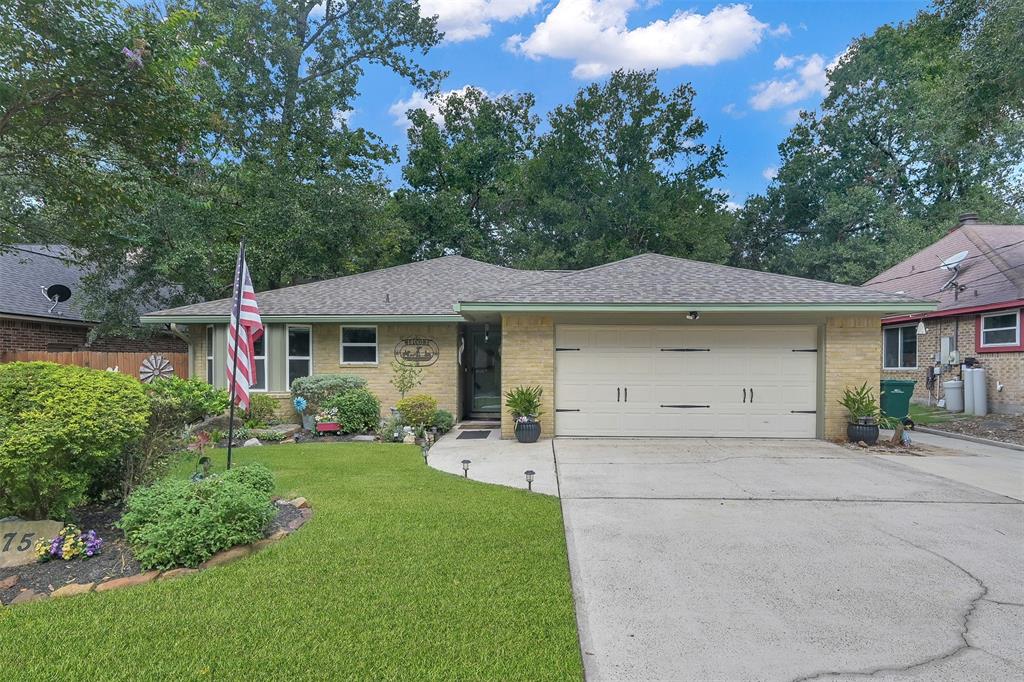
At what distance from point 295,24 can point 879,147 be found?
1237 inches

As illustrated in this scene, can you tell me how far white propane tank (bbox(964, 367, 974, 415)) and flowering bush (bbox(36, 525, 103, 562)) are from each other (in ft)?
57.2

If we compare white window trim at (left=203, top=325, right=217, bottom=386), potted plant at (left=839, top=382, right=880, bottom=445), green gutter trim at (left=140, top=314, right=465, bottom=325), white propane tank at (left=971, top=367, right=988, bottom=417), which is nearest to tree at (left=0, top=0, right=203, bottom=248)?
green gutter trim at (left=140, top=314, right=465, bottom=325)

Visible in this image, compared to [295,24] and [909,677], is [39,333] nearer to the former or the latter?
[295,24]

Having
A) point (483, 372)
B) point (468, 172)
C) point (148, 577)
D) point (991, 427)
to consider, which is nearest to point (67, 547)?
point (148, 577)

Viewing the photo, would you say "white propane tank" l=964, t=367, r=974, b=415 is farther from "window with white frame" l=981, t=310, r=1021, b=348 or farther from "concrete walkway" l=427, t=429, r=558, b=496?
"concrete walkway" l=427, t=429, r=558, b=496

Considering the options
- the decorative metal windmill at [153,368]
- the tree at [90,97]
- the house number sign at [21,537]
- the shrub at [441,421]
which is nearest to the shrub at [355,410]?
the shrub at [441,421]

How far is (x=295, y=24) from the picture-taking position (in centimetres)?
2184

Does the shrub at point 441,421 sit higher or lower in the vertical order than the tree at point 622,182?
Result: lower

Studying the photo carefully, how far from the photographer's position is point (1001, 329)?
42.9 ft

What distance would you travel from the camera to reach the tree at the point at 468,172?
1013 inches

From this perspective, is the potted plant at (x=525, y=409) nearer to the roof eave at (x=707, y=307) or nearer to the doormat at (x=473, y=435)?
the doormat at (x=473, y=435)

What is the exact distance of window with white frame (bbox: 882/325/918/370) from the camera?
1652 centimetres

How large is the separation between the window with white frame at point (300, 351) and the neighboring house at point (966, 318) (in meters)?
14.0

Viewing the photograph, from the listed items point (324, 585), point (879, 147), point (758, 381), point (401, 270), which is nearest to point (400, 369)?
point (401, 270)
